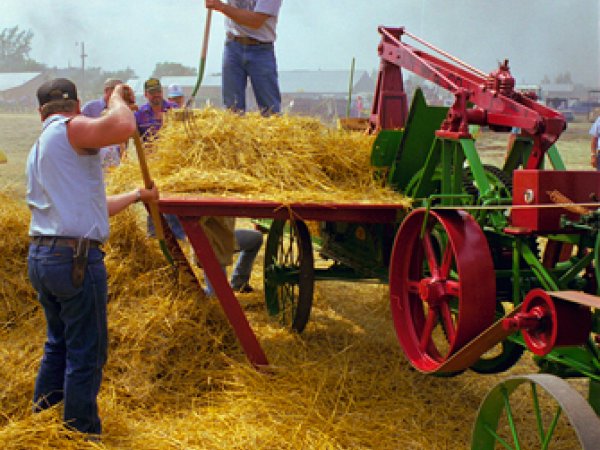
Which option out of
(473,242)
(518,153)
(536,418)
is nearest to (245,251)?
(518,153)

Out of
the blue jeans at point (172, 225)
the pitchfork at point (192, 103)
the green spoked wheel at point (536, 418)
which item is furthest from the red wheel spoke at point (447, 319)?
the blue jeans at point (172, 225)

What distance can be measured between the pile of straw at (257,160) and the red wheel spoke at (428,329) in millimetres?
912

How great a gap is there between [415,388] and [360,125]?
235 cm

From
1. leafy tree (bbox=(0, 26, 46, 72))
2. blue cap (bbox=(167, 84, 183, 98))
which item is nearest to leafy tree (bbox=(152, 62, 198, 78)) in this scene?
leafy tree (bbox=(0, 26, 46, 72))

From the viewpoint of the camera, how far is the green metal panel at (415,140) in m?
4.54

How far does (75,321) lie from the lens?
342 centimetres

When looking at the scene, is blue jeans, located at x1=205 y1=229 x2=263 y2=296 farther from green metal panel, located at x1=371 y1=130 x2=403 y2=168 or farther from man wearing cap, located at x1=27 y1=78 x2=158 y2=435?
man wearing cap, located at x1=27 y1=78 x2=158 y2=435

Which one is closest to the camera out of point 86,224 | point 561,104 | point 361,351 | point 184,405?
point 86,224

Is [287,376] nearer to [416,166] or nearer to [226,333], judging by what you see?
[226,333]

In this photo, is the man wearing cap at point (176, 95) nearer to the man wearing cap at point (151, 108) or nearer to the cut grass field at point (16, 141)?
the man wearing cap at point (151, 108)

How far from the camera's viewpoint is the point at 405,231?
151 inches

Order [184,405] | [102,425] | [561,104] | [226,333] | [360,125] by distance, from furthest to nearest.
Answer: [561,104] < [360,125] < [226,333] < [184,405] < [102,425]

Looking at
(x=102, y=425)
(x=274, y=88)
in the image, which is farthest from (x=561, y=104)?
(x=102, y=425)

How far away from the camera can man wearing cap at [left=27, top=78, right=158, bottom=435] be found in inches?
131
